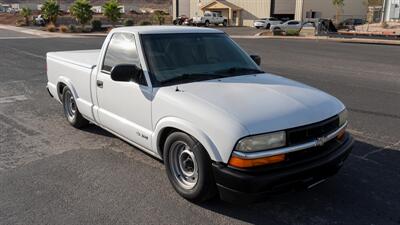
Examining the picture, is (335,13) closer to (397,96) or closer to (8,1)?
(397,96)

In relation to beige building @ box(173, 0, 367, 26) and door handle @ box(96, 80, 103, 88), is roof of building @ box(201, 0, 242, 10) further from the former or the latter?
door handle @ box(96, 80, 103, 88)

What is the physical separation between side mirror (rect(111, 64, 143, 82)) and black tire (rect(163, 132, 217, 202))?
2.80 feet

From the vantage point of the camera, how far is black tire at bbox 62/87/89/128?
20.0 feet

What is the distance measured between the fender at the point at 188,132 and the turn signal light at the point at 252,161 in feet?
0.42

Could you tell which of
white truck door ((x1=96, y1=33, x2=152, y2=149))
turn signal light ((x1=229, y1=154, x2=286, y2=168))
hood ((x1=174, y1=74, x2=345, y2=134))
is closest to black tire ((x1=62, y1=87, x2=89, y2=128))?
white truck door ((x1=96, y1=33, x2=152, y2=149))

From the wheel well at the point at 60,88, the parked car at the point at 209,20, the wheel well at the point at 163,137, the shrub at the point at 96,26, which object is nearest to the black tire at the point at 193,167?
the wheel well at the point at 163,137

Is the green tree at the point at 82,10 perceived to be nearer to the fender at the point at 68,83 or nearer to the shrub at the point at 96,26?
the shrub at the point at 96,26

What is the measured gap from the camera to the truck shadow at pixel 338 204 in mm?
3490

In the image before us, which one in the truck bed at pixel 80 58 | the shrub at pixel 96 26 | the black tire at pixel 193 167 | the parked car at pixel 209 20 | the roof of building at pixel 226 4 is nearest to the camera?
the black tire at pixel 193 167

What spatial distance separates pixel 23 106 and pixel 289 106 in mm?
6034

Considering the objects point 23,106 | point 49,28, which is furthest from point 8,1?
point 23,106

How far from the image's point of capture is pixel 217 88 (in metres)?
3.94

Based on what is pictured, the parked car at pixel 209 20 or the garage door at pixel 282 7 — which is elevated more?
the garage door at pixel 282 7

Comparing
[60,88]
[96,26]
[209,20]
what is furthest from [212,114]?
[209,20]
